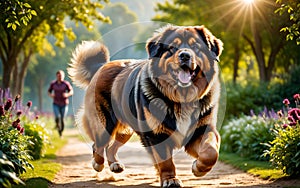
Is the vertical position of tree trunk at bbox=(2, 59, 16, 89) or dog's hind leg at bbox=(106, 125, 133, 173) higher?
dog's hind leg at bbox=(106, 125, 133, 173)

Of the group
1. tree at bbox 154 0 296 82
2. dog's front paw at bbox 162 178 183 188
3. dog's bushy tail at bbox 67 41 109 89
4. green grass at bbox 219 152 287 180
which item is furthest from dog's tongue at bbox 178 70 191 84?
tree at bbox 154 0 296 82

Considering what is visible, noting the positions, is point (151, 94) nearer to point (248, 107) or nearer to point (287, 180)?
point (287, 180)

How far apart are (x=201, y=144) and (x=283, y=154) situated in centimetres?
137

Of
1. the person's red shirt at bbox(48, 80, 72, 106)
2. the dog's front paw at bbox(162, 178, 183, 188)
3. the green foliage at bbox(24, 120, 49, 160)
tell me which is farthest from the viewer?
the person's red shirt at bbox(48, 80, 72, 106)

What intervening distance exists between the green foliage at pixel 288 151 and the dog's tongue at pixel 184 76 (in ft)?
5.72

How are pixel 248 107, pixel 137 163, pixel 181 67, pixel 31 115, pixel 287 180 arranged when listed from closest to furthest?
1. pixel 181 67
2. pixel 287 180
3. pixel 137 163
4. pixel 31 115
5. pixel 248 107

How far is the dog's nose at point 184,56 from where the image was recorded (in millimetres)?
5188

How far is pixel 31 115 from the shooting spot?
37.1 feet

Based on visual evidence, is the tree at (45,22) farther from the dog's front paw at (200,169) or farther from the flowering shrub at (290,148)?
the dog's front paw at (200,169)

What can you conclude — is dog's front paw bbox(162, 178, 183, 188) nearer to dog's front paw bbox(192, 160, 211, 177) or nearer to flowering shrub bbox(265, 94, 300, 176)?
dog's front paw bbox(192, 160, 211, 177)

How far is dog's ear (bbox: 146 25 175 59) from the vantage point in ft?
18.3

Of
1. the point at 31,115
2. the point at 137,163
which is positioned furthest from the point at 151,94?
the point at 31,115

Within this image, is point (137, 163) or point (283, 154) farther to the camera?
point (137, 163)

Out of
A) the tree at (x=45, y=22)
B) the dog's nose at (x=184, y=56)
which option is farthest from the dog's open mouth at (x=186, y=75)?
the tree at (x=45, y=22)
